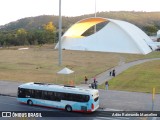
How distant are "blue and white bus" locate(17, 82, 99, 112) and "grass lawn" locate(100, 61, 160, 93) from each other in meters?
8.87

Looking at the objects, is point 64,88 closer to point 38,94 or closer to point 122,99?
point 38,94

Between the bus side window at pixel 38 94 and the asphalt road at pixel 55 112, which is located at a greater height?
the bus side window at pixel 38 94

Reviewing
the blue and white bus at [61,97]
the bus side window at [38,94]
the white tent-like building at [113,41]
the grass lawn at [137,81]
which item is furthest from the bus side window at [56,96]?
→ the white tent-like building at [113,41]

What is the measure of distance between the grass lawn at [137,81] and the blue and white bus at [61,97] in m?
8.87

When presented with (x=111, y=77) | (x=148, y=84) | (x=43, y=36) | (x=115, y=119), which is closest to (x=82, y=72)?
(x=111, y=77)

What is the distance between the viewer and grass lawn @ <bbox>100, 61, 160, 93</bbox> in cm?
2961

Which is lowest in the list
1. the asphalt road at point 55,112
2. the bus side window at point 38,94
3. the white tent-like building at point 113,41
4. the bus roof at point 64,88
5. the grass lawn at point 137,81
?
the asphalt road at point 55,112

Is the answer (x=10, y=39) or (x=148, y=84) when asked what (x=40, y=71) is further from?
(x=10, y=39)

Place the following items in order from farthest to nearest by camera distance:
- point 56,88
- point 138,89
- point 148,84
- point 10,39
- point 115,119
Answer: point 10,39
point 148,84
point 138,89
point 56,88
point 115,119

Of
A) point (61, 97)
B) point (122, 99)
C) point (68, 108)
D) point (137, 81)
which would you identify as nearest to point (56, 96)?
point (61, 97)

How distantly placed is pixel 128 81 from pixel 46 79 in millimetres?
9156

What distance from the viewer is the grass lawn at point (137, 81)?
29609 millimetres

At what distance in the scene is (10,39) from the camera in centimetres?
9706

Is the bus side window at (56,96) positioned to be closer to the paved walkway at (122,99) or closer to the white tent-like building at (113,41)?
the paved walkway at (122,99)
